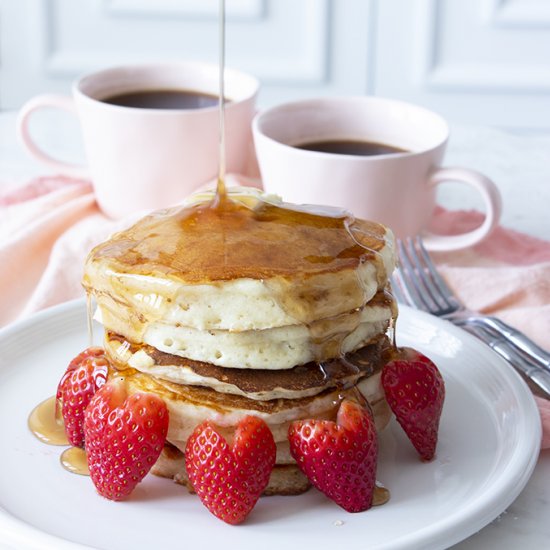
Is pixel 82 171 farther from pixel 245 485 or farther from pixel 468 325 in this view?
pixel 245 485

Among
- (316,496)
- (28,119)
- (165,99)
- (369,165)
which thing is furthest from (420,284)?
(28,119)

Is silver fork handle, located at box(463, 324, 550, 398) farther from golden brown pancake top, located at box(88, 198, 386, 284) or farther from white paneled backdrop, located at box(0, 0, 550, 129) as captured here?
white paneled backdrop, located at box(0, 0, 550, 129)

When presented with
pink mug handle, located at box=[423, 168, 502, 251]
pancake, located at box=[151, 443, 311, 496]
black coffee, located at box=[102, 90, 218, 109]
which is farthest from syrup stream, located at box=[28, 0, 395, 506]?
black coffee, located at box=[102, 90, 218, 109]

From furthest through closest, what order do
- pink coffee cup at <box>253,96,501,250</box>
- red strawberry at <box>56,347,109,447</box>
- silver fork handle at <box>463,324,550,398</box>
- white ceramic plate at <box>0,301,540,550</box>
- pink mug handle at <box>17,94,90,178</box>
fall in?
pink mug handle at <box>17,94,90,178</box> < pink coffee cup at <box>253,96,501,250</box> < silver fork handle at <box>463,324,550,398</box> < red strawberry at <box>56,347,109,447</box> < white ceramic plate at <box>0,301,540,550</box>

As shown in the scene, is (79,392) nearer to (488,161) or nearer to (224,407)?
(224,407)

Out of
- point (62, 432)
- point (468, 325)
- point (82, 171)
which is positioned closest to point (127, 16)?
point (82, 171)

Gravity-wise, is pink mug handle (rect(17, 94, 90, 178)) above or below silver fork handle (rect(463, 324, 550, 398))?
above

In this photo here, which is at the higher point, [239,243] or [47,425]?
[239,243]

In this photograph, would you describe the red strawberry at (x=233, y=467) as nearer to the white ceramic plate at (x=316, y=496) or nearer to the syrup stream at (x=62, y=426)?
the white ceramic plate at (x=316, y=496)
